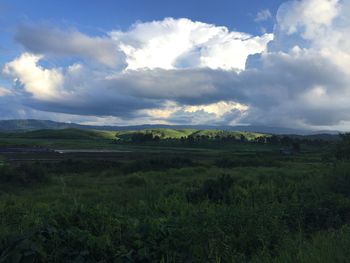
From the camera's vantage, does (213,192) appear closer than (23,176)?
Yes

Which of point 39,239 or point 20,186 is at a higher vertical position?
point 39,239

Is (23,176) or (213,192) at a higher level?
(213,192)

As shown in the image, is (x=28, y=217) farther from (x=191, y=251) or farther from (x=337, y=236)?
(x=337, y=236)

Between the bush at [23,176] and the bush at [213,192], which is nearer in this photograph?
the bush at [213,192]

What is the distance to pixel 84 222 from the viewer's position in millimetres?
9281

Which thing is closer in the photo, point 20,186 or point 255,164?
point 20,186

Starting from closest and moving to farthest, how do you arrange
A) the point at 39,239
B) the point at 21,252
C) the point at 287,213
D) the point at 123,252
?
the point at 21,252, the point at 39,239, the point at 123,252, the point at 287,213

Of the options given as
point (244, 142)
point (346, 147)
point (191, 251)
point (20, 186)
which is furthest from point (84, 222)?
point (244, 142)

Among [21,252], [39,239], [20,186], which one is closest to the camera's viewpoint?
[21,252]

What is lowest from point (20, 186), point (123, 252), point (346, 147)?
point (20, 186)

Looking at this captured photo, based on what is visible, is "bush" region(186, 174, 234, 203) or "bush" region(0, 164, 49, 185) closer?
"bush" region(186, 174, 234, 203)

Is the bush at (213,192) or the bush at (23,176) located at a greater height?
the bush at (213,192)

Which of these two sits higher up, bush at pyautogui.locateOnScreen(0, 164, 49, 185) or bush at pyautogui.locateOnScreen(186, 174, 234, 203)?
bush at pyautogui.locateOnScreen(186, 174, 234, 203)

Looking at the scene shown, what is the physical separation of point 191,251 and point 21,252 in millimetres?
3154
